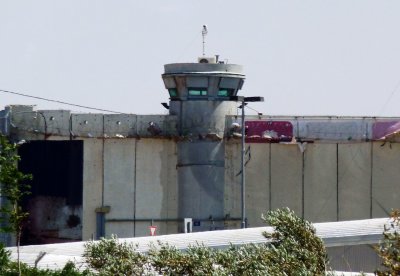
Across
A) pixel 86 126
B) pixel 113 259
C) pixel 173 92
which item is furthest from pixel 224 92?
pixel 113 259

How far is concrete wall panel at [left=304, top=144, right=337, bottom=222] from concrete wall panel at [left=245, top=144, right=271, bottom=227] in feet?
7.14

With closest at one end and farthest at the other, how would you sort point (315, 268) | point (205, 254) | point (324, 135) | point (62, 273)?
point (315, 268)
point (205, 254)
point (62, 273)
point (324, 135)

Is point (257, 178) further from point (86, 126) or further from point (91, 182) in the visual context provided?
point (86, 126)

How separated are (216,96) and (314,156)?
635 cm

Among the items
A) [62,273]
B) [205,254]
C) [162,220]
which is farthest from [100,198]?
[205,254]

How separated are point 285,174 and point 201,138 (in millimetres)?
5016

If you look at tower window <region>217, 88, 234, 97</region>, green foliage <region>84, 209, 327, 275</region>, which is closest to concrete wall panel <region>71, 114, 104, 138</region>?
tower window <region>217, 88, 234, 97</region>

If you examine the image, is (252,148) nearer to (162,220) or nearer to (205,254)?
(162,220)

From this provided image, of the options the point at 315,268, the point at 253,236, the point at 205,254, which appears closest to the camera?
the point at 315,268

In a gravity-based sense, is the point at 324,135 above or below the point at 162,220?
above

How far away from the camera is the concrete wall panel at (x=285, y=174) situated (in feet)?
257

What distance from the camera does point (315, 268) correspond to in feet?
83.1

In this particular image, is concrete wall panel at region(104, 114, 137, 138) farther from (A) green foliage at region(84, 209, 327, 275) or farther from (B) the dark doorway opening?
(A) green foliage at region(84, 209, 327, 275)

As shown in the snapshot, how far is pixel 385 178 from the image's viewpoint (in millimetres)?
76188
